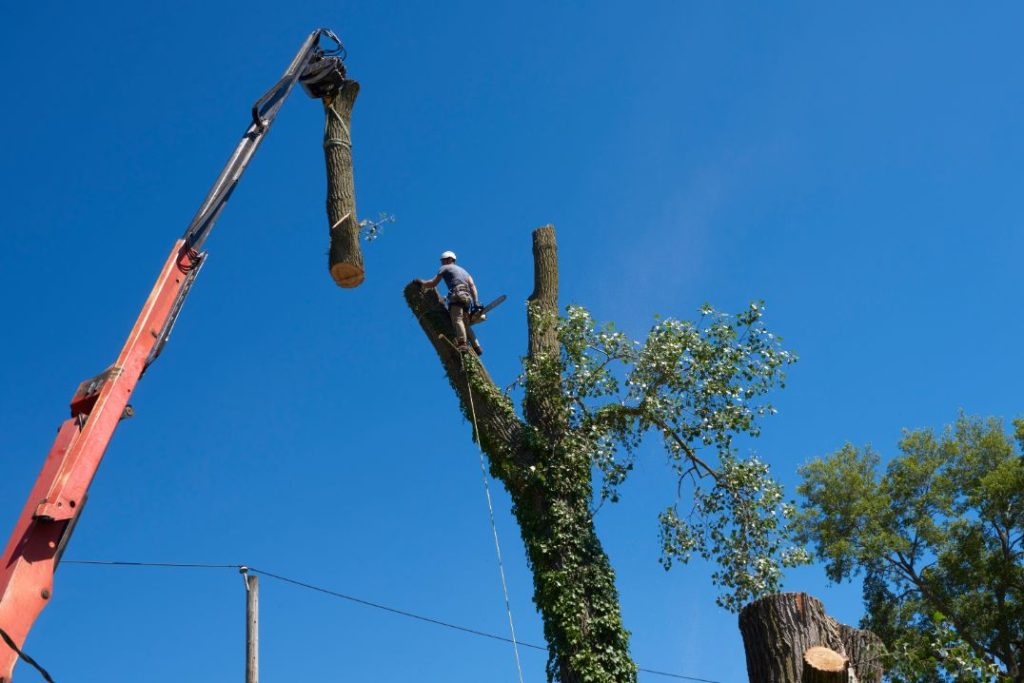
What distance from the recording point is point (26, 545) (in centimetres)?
530

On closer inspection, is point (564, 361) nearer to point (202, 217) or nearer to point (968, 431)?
point (202, 217)

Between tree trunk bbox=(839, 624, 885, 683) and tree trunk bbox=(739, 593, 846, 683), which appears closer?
tree trunk bbox=(739, 593, 846, 683)

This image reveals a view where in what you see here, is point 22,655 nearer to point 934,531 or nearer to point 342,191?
point 342,191

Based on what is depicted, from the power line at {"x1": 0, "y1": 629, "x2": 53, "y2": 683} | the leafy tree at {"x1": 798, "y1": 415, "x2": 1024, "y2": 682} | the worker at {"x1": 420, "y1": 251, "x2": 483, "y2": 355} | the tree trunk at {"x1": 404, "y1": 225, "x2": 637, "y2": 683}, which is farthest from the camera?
the leafy tree at {"x1": 798, "y1": 415, "x2": 1024, "y2": 682}

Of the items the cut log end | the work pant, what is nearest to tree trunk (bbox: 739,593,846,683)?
the cut log end

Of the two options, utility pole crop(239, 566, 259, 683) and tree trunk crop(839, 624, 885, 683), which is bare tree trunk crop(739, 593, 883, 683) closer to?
tree trunk crop(839, 624, 885, 683)

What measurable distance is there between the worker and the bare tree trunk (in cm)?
607

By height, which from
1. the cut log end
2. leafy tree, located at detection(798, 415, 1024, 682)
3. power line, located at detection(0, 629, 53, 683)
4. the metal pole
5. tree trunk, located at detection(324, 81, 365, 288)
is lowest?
power line, located at detection(0, 629, 53, 683)

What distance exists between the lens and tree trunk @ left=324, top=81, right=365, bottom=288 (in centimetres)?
939

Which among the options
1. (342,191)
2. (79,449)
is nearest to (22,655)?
(79,449)

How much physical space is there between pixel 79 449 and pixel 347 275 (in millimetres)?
4228

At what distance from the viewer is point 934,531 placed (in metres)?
21.6

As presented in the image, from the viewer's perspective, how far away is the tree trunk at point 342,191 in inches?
370

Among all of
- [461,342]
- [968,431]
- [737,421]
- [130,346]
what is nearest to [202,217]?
[130,346]
